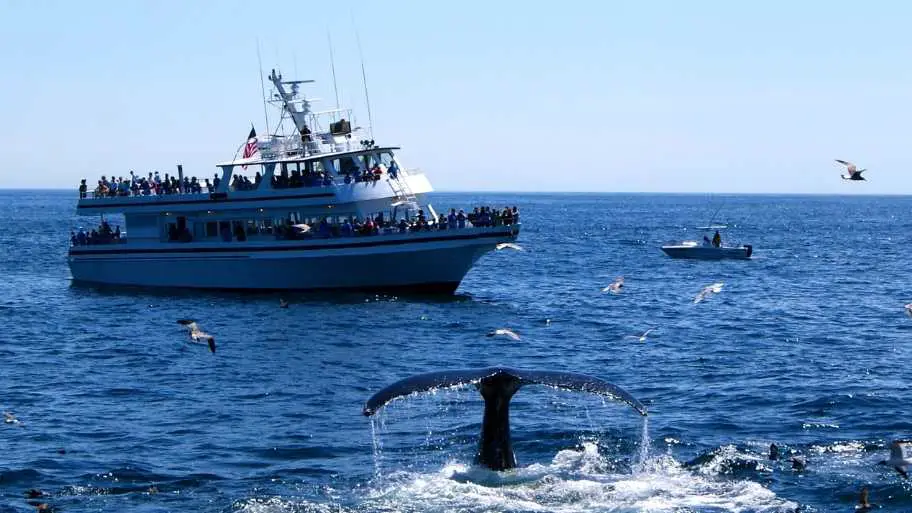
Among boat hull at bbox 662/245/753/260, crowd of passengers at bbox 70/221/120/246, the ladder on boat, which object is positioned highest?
the ladder on boat

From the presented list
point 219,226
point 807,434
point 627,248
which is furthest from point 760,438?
point 627,248

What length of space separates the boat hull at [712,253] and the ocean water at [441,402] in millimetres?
27785

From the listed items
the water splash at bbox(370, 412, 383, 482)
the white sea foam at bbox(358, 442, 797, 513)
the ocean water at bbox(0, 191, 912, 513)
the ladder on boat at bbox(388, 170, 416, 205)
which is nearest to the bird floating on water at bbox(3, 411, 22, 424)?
the ocean water at bbox(0, 191, 912, 513)

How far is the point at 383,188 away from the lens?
67.1m

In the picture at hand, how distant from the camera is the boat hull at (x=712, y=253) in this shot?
107m

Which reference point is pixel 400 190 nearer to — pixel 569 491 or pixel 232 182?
pixel 232 182

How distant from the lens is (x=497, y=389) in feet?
82.3

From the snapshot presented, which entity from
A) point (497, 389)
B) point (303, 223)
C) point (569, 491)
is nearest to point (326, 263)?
point (303, 223)

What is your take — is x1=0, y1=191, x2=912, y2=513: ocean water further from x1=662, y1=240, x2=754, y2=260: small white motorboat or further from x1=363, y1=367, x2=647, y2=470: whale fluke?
x1=662, y1=240, x2=754, y2=260: small white motorboat

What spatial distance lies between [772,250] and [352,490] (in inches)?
4070

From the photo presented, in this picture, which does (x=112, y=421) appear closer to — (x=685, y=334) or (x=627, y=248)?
(x=685, y=334)

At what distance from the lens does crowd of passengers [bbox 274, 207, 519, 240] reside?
64.5 metres

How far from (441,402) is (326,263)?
2964 cm

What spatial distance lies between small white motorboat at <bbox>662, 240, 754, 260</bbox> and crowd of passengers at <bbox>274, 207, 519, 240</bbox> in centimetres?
4398
